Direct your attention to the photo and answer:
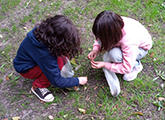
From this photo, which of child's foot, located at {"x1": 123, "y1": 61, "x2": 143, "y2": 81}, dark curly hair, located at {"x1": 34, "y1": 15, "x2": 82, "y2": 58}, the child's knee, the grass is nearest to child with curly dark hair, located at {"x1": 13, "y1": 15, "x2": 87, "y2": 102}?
dark curly hair, located at {"x1": 34, "y1": 15, "x2": 82, "y2": 58}

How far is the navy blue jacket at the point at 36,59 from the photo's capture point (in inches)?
59.0

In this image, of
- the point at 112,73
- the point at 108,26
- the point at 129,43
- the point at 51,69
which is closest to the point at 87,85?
the point at 112,73

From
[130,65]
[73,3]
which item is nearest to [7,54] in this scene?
[73,3]

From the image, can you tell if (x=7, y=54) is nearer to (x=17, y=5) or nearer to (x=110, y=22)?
(x=17, y=5)

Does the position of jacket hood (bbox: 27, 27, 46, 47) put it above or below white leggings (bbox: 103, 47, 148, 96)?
above

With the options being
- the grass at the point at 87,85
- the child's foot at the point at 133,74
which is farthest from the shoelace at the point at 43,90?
the child's foot at the point at 133,74

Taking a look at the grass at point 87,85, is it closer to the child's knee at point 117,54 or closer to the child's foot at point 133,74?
the child's foot at point 133,74

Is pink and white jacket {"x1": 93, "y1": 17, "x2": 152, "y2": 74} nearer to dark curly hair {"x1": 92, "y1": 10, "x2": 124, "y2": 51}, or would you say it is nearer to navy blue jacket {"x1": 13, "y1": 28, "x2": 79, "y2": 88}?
dark curly hair {"x1": 92, "y1": 10, "x2": 124, "y2": 51}

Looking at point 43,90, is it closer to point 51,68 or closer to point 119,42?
point 51,68

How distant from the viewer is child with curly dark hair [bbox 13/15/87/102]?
4.55ft

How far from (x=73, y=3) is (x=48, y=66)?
2.06 meters

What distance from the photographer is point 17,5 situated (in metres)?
3.20

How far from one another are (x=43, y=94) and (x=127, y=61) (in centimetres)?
113

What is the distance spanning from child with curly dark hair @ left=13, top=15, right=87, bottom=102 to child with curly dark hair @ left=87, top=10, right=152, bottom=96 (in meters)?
0.29
